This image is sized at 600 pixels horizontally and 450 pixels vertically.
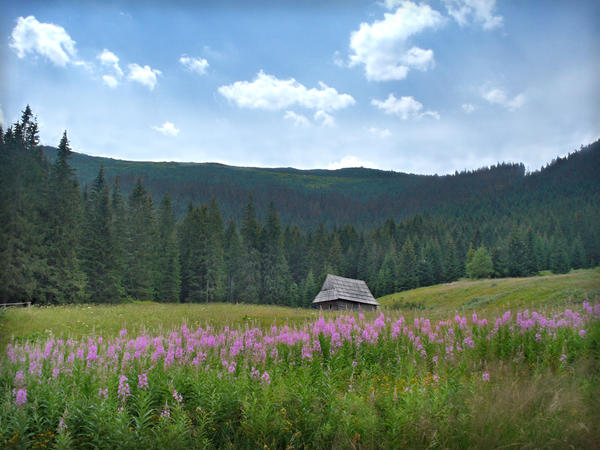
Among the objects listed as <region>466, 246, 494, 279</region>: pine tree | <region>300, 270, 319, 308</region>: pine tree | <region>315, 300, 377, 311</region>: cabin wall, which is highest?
<region>466, 246, 494, 279</region>: pine tree

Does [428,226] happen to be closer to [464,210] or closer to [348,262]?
[348,262]

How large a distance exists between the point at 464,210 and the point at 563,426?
194746mm

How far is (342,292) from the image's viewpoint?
137 feet

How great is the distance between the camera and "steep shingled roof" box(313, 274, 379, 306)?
41.3m

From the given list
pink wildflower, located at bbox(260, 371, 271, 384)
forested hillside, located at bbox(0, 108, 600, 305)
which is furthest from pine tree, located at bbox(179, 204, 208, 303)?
pink wildflower, located at bbox(260, 371, 271, 384)

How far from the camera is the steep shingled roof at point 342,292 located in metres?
41.3

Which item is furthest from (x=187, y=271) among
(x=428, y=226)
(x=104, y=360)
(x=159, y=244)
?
(x=428, y=226)

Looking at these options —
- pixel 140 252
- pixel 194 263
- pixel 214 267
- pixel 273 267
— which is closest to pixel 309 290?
pixel 273 267

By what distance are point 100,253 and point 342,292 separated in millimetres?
27822

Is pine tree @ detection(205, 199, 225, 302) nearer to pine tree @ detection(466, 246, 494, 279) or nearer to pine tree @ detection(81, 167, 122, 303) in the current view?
pine tree @ detection(81, 167, 122, 303)

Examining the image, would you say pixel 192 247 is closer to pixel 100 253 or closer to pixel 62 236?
pixel 100 253

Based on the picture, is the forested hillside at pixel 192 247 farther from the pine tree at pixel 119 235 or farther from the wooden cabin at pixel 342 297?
the wooden cabin at pixel 342 297

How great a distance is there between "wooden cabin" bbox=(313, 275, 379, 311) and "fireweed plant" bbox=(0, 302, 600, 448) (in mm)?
33554

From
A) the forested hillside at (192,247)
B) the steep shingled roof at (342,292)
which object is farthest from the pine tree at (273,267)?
the steep shingled roof at (342,292)
